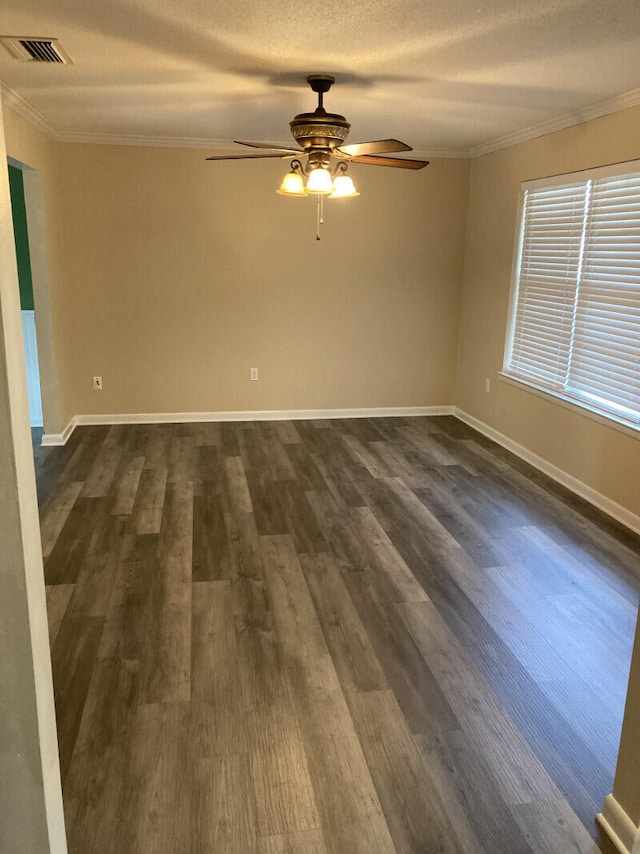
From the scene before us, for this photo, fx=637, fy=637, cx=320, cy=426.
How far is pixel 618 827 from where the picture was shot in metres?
1.75

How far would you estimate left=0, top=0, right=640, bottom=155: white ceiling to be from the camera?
7.88ft

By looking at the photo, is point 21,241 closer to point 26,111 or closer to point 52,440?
point 26,111

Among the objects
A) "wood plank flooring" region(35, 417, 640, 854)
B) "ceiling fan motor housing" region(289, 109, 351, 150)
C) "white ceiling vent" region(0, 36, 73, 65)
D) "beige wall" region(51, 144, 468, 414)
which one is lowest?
"wood plank flooring" region(35, 417, 640, 854)

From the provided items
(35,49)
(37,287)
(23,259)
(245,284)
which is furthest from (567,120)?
(23,259)

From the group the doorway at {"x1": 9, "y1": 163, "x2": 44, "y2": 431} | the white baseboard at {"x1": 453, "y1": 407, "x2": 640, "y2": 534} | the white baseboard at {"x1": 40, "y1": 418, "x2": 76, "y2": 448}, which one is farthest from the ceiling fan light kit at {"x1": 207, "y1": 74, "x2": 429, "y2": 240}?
the doorway at {"x1": 9, "y1": 163, "x2": 44, "y2": 431}

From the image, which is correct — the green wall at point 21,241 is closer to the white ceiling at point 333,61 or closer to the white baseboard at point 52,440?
the white ceiling at point 333,61

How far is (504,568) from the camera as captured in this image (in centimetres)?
331

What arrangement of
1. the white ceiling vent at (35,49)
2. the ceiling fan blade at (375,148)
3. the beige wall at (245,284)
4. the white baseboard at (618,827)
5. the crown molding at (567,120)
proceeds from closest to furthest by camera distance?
the white baseboard at (618,827) < the white ceiling vent at (35,49) < the ceiling fan blade at (375,148) < the crown molding at (567,120) < the beige wall at (245,284)

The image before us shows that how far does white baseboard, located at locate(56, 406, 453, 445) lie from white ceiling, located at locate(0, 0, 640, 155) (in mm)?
2437

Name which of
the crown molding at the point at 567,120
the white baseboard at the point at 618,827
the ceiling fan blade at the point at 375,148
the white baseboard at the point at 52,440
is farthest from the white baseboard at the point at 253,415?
the white baseboard at the point at 618,827

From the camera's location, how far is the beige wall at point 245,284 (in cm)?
543

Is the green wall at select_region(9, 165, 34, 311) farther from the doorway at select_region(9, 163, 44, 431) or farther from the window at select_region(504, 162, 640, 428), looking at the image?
the window at select_region(504, 162, 640, 428)

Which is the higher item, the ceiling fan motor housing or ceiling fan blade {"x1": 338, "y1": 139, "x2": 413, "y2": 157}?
the ceiling fan motor housing

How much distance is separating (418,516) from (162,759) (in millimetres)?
2257
